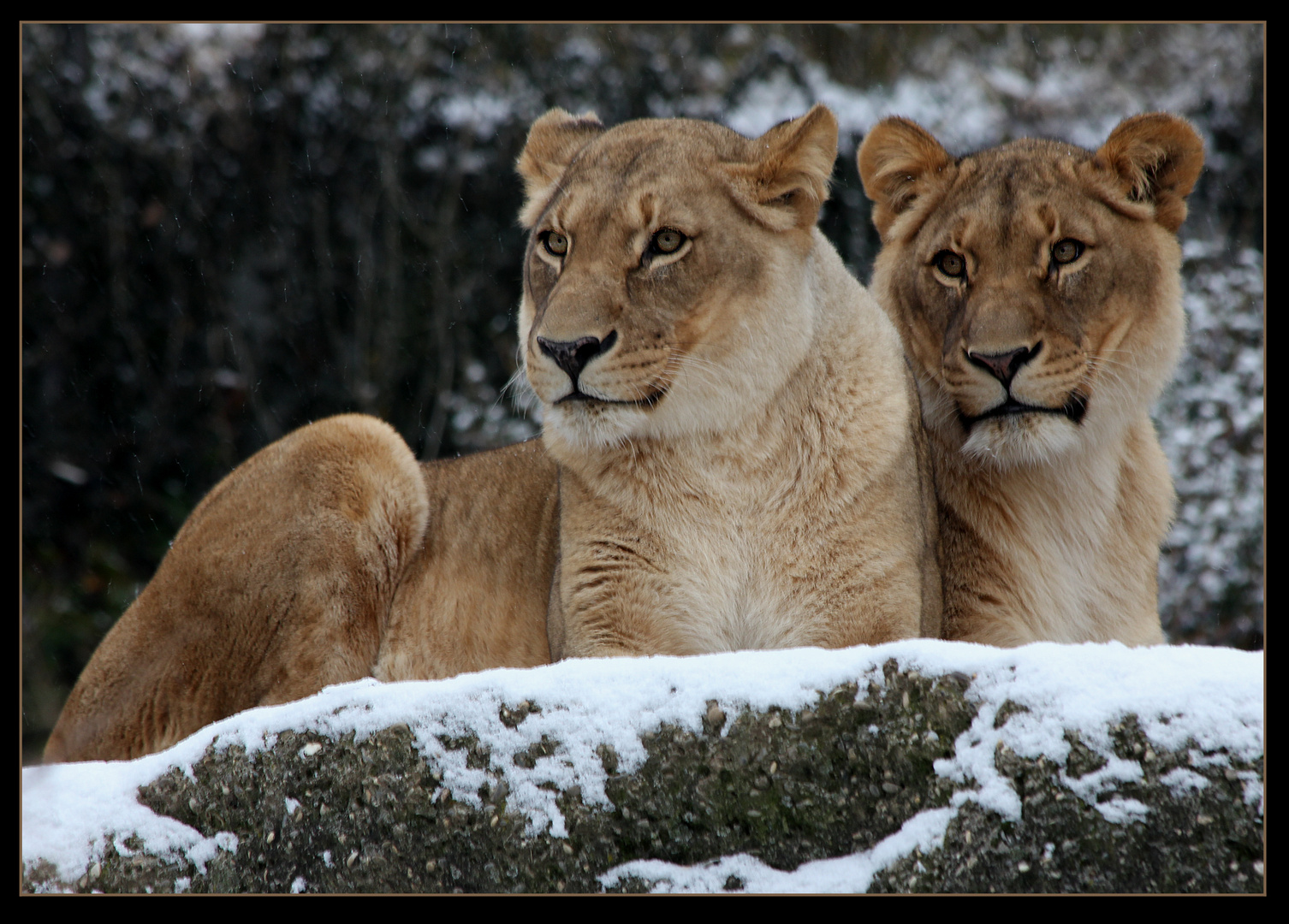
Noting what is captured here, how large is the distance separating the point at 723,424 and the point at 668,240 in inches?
21.2

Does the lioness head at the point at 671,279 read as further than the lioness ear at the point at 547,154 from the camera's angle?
No

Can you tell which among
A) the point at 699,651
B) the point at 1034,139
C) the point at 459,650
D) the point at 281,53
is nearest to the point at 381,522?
the point at 459,650

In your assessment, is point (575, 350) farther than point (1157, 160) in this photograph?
No

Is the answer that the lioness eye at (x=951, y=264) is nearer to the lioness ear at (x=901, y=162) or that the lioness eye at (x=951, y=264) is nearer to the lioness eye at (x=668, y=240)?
the lioness ear at (x=901, y=162)

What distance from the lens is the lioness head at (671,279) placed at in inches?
137

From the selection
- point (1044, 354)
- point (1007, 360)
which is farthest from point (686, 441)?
point (1044, 354)

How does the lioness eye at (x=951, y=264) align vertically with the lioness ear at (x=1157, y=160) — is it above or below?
below

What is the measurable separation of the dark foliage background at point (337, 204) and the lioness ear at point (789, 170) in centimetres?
508

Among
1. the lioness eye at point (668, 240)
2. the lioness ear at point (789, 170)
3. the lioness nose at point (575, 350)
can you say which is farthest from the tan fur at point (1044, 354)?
the lioness nose at point (575, 350)

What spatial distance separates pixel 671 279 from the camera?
357 cm

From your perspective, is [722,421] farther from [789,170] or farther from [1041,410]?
[1041,410]

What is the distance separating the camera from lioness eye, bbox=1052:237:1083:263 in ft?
13.2

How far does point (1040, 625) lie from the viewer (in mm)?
4113

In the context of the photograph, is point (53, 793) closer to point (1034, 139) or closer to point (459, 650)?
point (459, 650)
